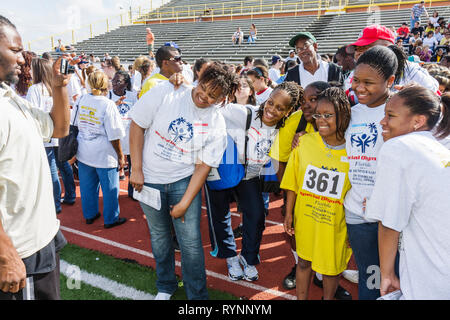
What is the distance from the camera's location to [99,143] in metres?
3.87

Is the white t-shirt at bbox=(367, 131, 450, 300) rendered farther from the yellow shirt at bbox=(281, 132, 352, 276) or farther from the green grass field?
the green grass field

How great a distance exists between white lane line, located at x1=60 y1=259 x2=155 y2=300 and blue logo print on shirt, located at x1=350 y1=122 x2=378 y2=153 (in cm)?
213

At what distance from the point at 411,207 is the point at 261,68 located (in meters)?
3.73

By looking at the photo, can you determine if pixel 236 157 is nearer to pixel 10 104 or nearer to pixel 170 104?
pixel 170 104

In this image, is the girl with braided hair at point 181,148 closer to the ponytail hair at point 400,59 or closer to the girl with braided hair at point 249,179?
the girl with braided hair at point 249,179

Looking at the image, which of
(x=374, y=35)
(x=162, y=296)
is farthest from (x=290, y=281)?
(x=374, y=35)

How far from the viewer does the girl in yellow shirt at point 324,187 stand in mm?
2096

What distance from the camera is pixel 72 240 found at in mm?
3920

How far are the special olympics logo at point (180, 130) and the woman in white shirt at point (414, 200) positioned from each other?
1261 mm

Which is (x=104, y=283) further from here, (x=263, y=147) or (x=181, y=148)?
(x=263, y=147)

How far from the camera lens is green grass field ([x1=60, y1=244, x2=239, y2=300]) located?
112 inches

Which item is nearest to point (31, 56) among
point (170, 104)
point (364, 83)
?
point (170, 104)

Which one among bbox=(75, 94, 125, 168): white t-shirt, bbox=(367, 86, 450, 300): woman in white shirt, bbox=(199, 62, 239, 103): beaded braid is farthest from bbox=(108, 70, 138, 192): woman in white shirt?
bbox=(367, 86, 450, 300): woman in white shirt

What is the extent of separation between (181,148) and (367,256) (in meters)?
1.41
